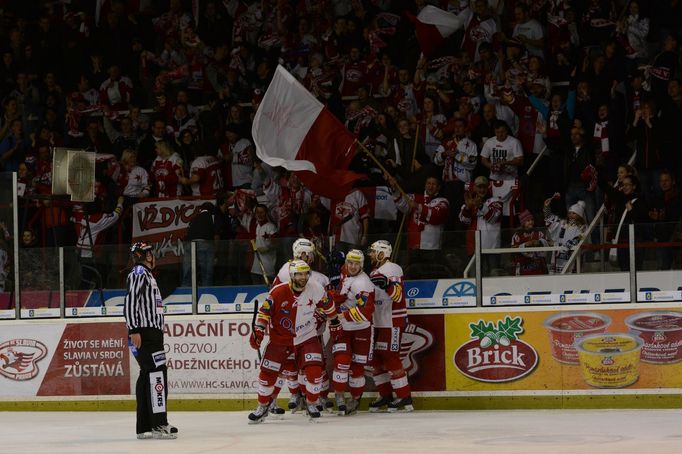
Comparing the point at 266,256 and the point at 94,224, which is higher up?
the point at 94,224

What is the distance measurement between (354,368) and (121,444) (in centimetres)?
320


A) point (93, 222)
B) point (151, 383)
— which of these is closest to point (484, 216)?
point (151, 383)

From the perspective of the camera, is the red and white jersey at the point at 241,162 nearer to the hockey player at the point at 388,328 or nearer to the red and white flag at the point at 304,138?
the red and white flag at the point at 304,138

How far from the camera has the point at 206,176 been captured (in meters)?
18.6

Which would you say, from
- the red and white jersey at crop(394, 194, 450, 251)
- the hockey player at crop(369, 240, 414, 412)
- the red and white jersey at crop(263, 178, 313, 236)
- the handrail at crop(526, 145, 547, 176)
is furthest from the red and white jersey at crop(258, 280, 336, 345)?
the handrail at crop(526, 145, 547, 176)

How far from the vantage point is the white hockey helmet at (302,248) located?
13750 millimetres

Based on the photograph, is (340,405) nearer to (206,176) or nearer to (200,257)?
(200,257)

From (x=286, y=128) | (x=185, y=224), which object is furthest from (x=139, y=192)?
(x=286, y=128)

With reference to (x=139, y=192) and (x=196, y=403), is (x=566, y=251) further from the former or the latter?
(x=139, y=192)

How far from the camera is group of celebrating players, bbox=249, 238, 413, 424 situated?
1340 cm

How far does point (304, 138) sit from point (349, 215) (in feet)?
3.62

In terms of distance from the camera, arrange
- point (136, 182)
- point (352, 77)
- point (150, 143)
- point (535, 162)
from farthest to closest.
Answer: point (150, 143) → point (352, 77) → point (136, 182) → point (535, 162)

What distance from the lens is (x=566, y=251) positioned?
13625 millimetres

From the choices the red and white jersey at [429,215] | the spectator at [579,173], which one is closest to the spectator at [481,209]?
the red and white jersey at [429,215]
